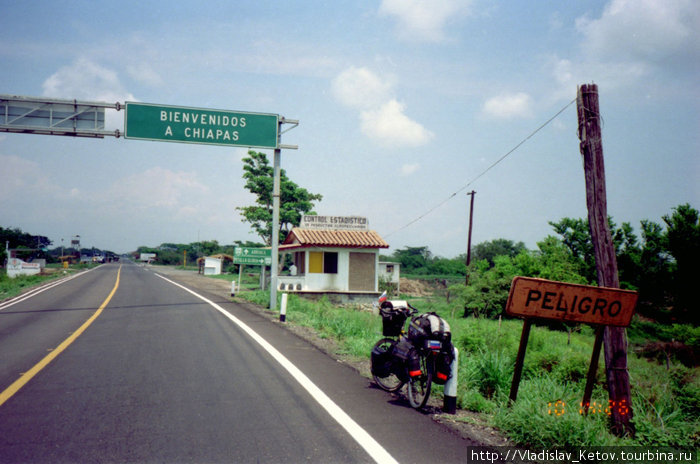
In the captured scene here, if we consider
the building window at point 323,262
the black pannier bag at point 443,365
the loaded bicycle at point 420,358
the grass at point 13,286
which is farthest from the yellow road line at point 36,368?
the building window at point 323,262

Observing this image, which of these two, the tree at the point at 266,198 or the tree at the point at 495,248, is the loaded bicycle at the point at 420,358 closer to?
the tree at the point at 266,198

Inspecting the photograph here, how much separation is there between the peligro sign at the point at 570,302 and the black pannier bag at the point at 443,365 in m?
0.88

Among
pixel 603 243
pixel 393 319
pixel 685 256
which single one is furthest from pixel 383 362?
pixel 685 256

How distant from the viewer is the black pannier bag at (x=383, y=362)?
6367mm

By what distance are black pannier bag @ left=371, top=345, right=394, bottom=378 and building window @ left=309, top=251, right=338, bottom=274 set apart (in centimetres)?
2233

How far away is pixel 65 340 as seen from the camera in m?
9.75

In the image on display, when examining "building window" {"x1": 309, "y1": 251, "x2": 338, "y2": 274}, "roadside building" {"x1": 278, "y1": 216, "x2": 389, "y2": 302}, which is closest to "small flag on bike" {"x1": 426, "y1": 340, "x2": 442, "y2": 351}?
"roadside building" {"x1": 278, "y1": 216, "x2": 389, "y2": 302}

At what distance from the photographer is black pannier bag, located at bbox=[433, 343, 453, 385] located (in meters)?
5.54

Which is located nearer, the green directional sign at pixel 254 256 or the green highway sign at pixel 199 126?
the green highway sign at pixel 199 126

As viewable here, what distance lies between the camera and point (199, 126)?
1565 cm

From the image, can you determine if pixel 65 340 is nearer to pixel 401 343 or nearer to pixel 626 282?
pixel 401 343

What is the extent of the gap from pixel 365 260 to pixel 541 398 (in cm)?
2413

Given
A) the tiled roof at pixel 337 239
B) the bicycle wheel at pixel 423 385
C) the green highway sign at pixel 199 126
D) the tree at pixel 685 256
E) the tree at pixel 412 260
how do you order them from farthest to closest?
the tree at pixel 412 260, the tiled roof at pixel 337 239, the tree at pixel 685 256, the green highway sign at pixel 199 126, the bicycle wheel at pixel 423 385

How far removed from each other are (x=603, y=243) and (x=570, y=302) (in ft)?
3.62
